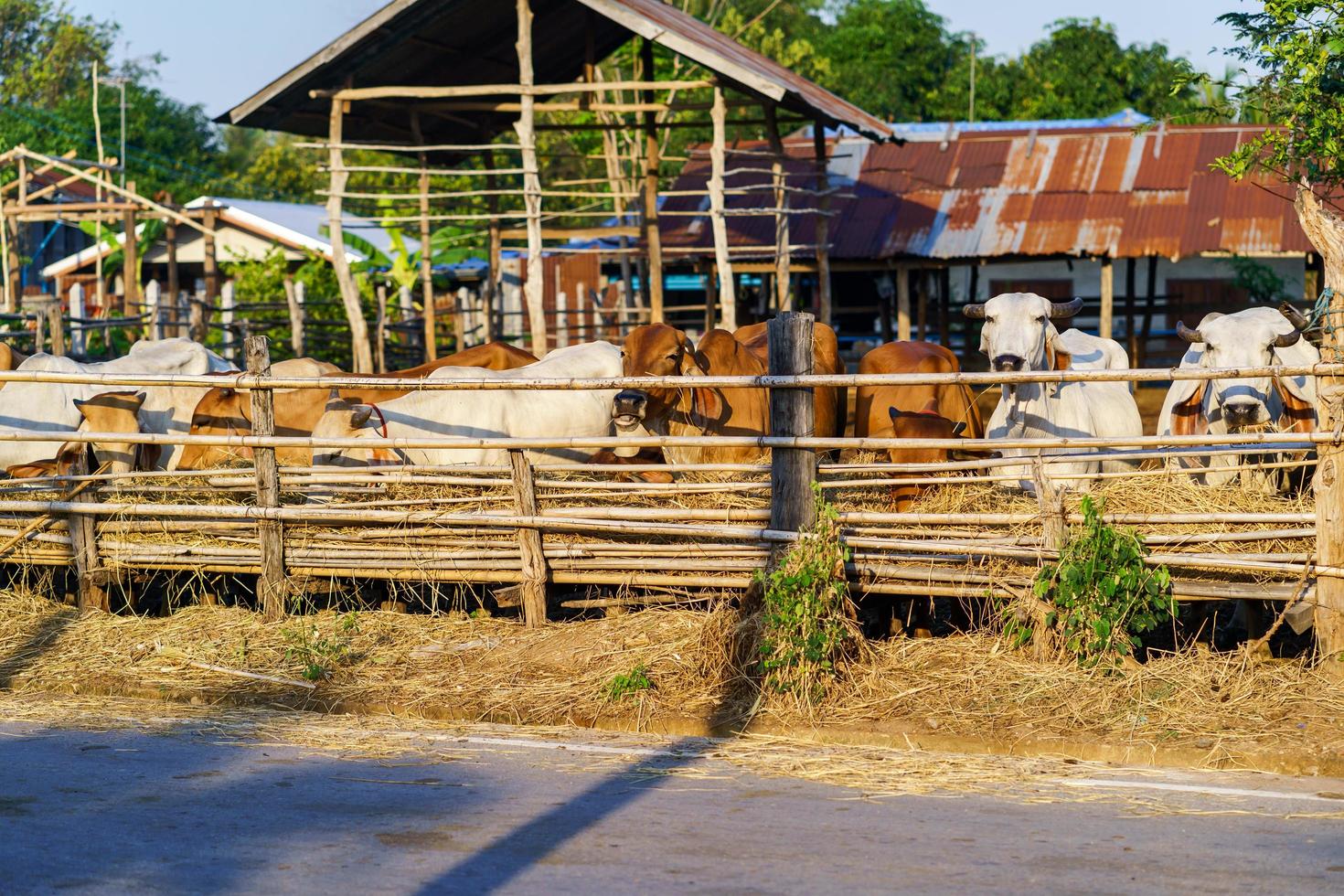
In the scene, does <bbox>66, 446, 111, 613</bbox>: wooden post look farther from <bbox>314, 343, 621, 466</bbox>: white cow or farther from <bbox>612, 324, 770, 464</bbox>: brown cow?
<bbox>612, 324, 770, 464</bbox>: brown cow

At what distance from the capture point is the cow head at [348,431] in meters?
8.62

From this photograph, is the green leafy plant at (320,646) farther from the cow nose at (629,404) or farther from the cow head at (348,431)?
the cow nose at (629,404)

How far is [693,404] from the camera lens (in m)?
9.00

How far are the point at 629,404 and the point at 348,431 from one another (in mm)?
1584

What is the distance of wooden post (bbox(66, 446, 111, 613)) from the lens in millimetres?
8148

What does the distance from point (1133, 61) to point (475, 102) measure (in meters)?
21.7

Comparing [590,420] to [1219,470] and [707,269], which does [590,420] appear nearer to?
[1219,470]

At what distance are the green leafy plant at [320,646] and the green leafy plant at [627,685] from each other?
→ 4.49 feet

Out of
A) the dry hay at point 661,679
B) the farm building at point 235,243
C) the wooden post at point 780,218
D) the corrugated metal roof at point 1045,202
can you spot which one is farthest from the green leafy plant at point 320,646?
the farm building at point 235,243

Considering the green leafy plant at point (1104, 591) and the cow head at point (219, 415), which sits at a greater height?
the cow head at point (219, 415)

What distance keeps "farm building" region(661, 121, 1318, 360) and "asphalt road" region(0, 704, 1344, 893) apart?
13.0m

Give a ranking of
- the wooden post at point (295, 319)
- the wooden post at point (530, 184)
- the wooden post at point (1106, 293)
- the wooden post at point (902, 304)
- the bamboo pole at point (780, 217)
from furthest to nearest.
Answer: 1. the wooden post at point (902, 304)
2. the wooden post at point (295, 319)
3. the wooden post at point (1106, 293)
4. the bamboo pole at point (780, 217)
5. the wooden post at point (530, 184)

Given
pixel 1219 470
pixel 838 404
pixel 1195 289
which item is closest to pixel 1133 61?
pixel 1195 289

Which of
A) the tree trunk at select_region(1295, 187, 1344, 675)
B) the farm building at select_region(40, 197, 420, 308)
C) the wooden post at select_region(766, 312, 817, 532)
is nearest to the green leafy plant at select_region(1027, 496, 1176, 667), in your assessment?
the tree trunk at select_region(1295, 187, 1344, 675)
